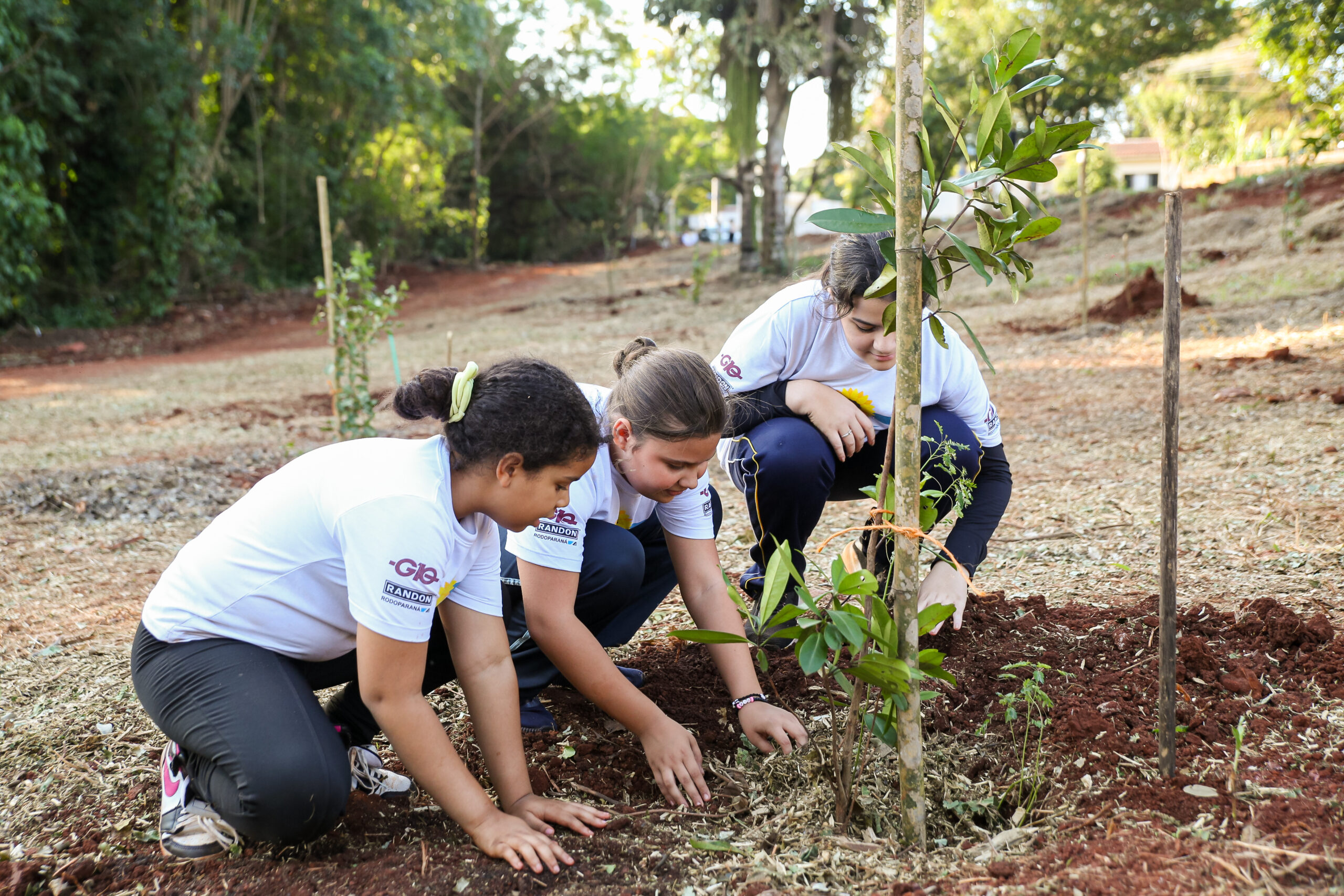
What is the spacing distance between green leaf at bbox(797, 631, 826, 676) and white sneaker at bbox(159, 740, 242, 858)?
1074 mm

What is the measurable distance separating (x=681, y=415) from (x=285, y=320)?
14038 mm

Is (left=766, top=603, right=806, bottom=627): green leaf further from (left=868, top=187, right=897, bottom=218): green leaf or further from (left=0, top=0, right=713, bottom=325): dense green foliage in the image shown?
(left=0, top=0, right=713, bottom=325): dense green foliage

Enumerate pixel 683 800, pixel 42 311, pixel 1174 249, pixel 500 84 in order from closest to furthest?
1. pixel 1174 249
2. pixel 683 800
3. pixel 42 311
4. pixel 500 84

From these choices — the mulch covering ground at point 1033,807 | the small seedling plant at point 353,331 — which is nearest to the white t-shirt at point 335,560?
the mulch covering ground at point 1033,807

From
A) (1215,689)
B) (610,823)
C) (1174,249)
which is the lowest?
(610,823)

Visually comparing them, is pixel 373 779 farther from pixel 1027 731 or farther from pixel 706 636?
pixel 1027 731

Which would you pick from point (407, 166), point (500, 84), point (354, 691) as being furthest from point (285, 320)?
point (354, 691)

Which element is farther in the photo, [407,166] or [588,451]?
[407,166]

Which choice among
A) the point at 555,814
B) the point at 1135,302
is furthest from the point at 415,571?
the point at 1135,302

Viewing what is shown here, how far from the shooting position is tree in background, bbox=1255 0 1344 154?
19.7 ft

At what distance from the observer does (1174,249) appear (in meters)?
1.39

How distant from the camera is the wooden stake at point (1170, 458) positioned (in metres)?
1.38

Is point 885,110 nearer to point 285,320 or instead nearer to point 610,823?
point 285,320

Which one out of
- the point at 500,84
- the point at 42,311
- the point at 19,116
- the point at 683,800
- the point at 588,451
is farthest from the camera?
the point at 500,84
